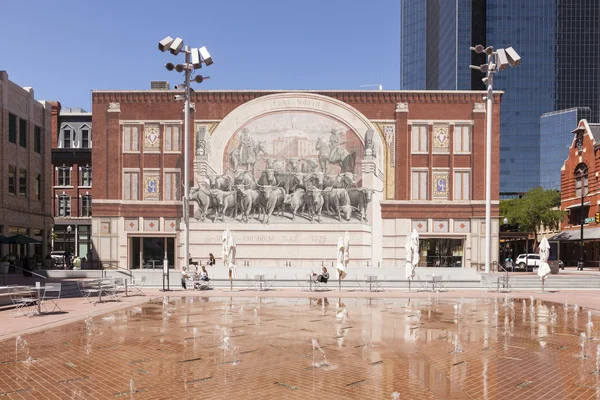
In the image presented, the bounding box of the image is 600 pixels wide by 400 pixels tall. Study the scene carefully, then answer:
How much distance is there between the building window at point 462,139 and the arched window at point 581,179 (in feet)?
72.6

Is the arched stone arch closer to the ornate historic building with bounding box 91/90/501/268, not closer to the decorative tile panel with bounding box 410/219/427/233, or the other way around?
the ornate historic building with bounding box 91/90/501/268

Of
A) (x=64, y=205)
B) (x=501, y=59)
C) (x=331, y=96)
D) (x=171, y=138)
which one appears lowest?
(x=64, y=205)

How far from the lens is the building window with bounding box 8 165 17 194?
43.2 m

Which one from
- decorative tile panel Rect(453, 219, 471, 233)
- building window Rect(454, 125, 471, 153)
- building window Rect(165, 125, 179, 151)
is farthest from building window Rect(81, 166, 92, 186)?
decorative tile panel Rect(453, 219, 471, 233)

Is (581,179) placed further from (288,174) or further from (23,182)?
(23,182)

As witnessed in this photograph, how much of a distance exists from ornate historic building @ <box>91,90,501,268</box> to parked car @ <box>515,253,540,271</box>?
11.9m

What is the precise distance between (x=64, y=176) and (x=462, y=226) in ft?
154

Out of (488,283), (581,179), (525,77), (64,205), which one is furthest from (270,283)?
(525,77)

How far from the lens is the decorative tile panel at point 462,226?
143 ft

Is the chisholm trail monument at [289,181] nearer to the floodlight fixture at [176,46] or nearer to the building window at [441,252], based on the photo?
the building window at [441,252]

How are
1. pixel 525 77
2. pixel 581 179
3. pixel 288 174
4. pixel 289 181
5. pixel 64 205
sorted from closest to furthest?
pixel 289 181 < pixel 288 174 < pixel 581 179 < pixel 64 205 < pixel 525 77

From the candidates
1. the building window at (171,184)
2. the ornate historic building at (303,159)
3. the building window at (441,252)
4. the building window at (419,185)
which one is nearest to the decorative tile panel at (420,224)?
the ornate historic building at (303,159)

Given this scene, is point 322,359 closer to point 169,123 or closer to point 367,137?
point 367,137

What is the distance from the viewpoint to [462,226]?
4375cm
